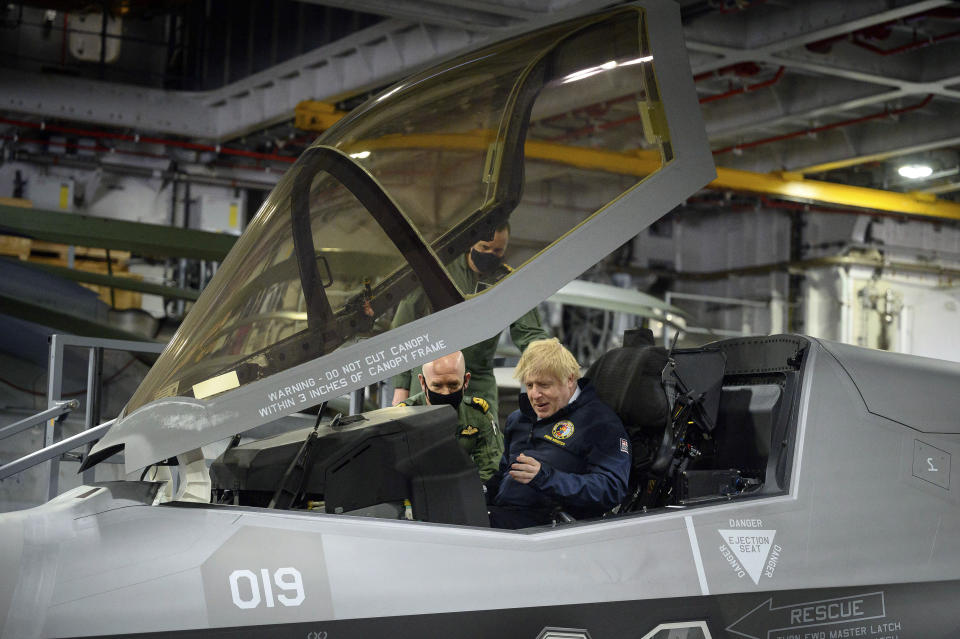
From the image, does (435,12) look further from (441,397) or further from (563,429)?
(563,429)

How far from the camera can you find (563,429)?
3307 mm

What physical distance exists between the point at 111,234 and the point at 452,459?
26.4ft

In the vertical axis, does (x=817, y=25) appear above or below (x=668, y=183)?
above

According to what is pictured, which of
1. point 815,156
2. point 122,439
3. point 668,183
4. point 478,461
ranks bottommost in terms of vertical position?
point 478,461

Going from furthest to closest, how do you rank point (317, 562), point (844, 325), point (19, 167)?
point (844, 325), point (19, 167), point (317, 562)

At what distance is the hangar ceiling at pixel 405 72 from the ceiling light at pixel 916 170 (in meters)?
0.26

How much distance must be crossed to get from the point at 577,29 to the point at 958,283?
606 inches

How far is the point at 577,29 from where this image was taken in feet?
9.69

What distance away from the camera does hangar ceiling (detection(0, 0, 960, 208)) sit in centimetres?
934

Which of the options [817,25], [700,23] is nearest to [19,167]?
[700,23]

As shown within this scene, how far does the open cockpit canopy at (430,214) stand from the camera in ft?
8.38

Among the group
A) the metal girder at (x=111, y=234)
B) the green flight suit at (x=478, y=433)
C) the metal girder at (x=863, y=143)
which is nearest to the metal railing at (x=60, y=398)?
the green flight suit at (x=478, y=433)

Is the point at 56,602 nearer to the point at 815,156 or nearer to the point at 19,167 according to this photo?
the point at 19,167

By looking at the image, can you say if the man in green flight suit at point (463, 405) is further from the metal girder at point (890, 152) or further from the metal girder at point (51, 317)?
the metal girder at point (890, 152)
